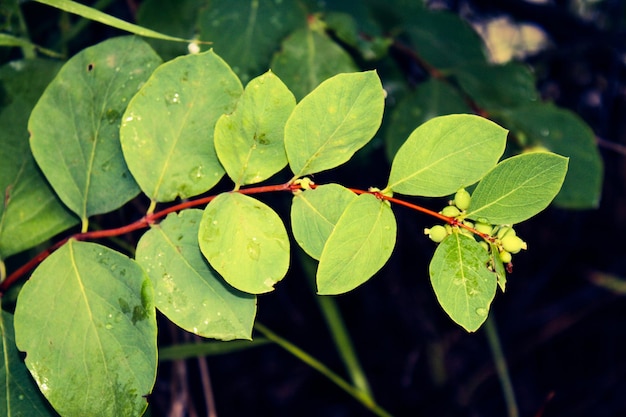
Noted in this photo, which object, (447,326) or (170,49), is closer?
(170,49)

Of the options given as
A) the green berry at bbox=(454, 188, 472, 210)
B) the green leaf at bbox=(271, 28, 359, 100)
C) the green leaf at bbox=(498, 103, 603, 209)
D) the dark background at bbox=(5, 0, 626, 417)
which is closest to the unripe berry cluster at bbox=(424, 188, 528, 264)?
the green berry at bbox=(454, 188, 472, 210)

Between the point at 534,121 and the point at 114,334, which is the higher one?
the point at 114,334

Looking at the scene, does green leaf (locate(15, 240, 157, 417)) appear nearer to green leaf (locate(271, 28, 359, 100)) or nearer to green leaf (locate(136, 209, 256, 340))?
green leaf (locate(136, 209, 256, 340))

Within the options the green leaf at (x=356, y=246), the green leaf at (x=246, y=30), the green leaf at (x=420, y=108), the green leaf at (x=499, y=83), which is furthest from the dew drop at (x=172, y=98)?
the green leaf at (x=499, y=83)

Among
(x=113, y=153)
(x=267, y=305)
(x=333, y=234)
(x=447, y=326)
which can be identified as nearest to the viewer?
(x=333, y=234)

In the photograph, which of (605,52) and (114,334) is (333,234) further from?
(605,52)

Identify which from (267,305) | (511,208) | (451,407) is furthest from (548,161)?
(451,407)
